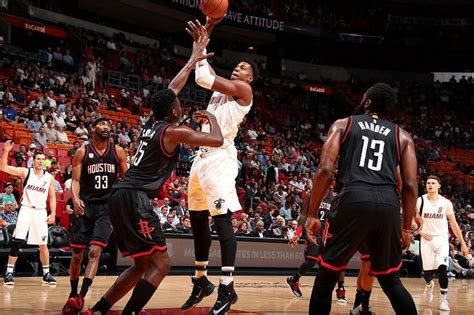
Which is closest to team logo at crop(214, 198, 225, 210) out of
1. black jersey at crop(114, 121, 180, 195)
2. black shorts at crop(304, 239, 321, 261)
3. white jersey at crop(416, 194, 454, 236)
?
black jersey at crop(114, 121, 180, 195)

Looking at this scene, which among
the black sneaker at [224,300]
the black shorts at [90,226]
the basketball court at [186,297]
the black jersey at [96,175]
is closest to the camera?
the black sneaker at [224,300]

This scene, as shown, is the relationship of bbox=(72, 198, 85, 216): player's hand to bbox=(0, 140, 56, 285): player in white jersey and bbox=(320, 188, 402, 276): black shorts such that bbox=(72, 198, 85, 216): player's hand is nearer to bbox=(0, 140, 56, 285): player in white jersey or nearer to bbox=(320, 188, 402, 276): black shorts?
bbox=(0, 140, 56, 285): player in white jersey

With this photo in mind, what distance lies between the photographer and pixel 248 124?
24312 millimetres

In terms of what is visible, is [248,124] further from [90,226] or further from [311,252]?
[90,226]

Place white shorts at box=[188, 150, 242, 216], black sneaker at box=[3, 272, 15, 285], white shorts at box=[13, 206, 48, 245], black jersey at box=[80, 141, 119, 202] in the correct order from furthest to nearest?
1. white shorts at box=[13, 206, 48, 245]
2. black sneaker at box=[3, 272, 15, 285]
3. black jersey at box=[80, 141, 119, 202]
4. white shorts at box=[188, 150, 242, 216]

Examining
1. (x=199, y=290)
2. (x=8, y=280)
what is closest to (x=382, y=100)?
(x=199, y=290)

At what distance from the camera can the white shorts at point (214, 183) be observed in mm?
5934

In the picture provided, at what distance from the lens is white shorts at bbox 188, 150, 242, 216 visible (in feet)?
19.5

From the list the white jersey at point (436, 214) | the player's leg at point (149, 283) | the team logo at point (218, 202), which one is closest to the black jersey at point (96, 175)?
the team logo at point (218, 202)

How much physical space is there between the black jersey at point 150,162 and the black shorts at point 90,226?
1657 millimetres

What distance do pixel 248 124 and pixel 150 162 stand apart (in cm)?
1899

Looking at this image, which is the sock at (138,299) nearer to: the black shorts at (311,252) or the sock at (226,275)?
the sock at (226,275)

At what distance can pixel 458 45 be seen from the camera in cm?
3177

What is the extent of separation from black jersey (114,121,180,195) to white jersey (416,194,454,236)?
5.61m
